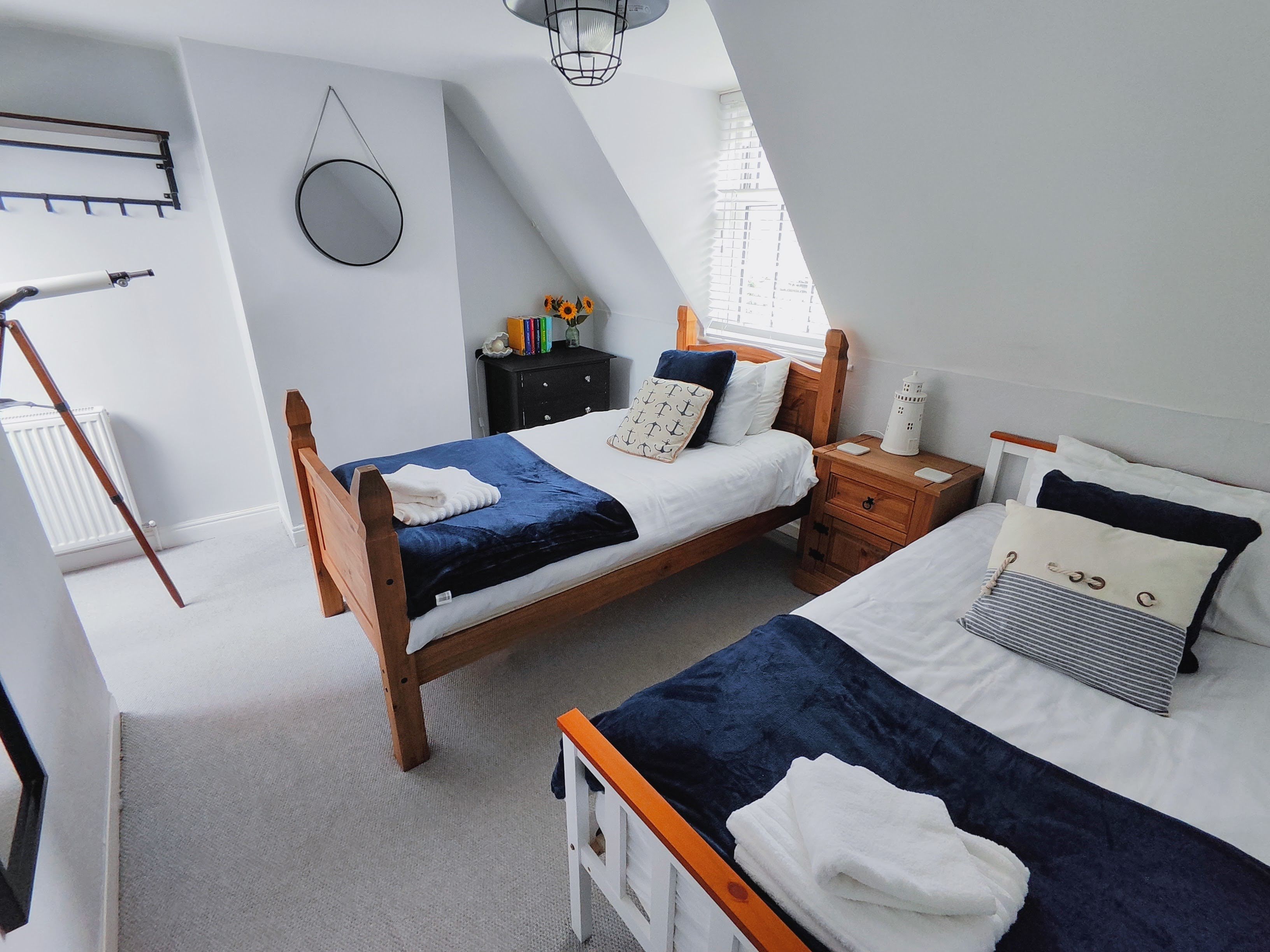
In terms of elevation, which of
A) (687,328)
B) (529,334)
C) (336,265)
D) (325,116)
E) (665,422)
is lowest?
(665,422)

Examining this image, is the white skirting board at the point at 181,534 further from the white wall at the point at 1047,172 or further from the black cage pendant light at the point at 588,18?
the white wall at the point at 1047,172

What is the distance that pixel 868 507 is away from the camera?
8.01ft

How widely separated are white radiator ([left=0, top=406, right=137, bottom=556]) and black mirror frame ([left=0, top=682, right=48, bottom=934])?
82.8 inches

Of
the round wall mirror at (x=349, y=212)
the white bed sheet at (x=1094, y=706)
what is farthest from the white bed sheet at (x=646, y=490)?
the round wall mirror at (x=349, y=212)

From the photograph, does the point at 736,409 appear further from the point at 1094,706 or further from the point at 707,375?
the point at 1094,706

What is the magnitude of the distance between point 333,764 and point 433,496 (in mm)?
882

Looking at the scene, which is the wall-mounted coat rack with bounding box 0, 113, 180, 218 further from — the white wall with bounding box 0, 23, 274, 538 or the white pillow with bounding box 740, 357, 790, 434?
the white pillow with bounding box 740, 357, 790, 434

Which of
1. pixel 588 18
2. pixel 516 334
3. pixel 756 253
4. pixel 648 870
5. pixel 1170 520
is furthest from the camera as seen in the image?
pixel 516 334

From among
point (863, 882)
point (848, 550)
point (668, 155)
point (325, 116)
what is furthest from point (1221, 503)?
point (325, 116)

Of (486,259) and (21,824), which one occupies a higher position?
(486,259)

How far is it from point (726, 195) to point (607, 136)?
73 centimetres

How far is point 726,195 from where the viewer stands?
3.13m

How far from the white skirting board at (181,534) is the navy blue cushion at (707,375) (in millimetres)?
2418

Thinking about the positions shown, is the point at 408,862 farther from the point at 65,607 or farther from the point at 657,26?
the point at 657,26
